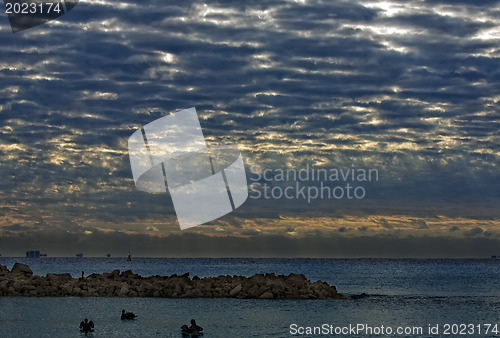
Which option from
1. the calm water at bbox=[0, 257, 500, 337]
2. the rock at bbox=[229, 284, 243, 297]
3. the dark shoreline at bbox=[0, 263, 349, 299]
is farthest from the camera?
the rock at bbox=[229, 284, 243, 297]

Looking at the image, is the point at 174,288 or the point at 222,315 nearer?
the point at 222,315

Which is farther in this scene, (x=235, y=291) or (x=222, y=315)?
(x=235, y=291)

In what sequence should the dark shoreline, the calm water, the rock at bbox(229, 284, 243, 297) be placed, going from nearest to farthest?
1. the calm water
2. the dark shoreline
3. the rock at bbox(229, 284, 243, 297)

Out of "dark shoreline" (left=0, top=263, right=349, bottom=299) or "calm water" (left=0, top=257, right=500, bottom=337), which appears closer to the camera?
"calm water" (left=0, top=257, right=500, bottom=337)

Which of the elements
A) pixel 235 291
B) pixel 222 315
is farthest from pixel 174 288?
pixel 222 315

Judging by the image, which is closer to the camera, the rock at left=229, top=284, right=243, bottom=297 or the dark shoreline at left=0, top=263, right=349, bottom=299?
the dark shoreline at left=0, top=263, right=349, bottom=299

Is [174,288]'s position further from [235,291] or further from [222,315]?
[222,315]

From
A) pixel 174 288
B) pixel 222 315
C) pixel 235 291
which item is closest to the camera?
pixel 222 315

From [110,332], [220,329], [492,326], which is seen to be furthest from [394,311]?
[110,332]

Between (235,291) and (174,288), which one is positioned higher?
(174,288)

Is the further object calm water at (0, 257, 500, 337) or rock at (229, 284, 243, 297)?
rock at (229, 284, 243, 297)

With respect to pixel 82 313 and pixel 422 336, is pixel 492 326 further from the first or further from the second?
pixel 82 313

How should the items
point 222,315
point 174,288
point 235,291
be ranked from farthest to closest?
point 174,288, point 235,291, point 222,315

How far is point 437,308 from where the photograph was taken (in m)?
58.7
